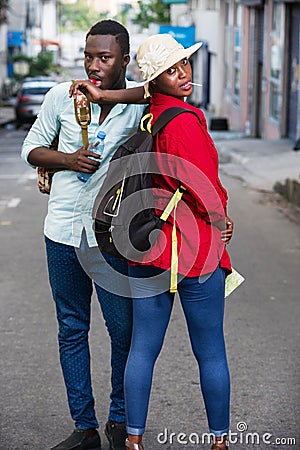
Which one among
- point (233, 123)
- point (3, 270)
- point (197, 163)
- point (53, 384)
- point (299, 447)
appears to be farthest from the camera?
point (233, 123)

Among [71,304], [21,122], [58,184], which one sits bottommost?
[21,122]

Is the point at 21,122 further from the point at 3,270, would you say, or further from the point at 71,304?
the point at 71,304

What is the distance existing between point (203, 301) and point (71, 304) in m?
0.68

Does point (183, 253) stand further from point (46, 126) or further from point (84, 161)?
point (46, 126)

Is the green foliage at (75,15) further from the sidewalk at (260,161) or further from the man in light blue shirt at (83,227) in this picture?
the man in light blue shirt at (83,227)

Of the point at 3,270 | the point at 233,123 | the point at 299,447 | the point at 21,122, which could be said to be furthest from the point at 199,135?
the point at 21,122

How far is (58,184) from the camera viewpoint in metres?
3.95

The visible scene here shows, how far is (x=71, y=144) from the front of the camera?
153 inches

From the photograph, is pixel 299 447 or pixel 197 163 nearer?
pixel 197 163

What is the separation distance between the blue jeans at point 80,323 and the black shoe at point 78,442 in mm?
36

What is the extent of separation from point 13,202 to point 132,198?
9827 millimetres

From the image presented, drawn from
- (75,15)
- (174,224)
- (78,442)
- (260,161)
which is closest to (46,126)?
(174,224)

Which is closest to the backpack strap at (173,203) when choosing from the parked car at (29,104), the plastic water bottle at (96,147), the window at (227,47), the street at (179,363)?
the plastic water bottle at (96,147)

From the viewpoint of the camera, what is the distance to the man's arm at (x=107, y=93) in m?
3.63
